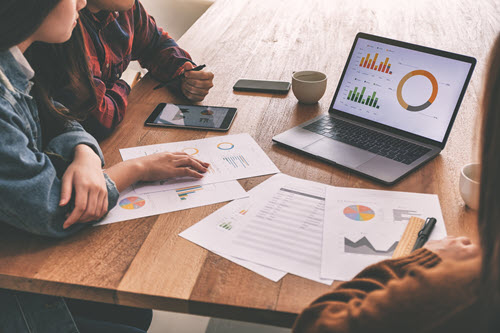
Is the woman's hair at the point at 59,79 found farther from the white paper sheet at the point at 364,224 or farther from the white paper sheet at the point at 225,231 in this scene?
the white paper sheet at the point at 364,224

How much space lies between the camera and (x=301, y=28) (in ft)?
6.17

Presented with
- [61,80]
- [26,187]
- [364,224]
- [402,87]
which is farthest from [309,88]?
[26,187]

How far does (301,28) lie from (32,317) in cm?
149

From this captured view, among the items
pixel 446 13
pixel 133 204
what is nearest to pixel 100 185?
pixel 133 204

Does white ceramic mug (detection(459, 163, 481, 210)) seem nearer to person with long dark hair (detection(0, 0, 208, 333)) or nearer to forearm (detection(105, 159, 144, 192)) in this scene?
person with long dark hair (detection(0, 0, 208, 333))

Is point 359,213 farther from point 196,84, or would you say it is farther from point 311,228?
point 196,84

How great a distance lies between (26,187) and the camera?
0.75 meters

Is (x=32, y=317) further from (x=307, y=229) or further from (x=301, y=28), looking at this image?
(x=301, y=28)

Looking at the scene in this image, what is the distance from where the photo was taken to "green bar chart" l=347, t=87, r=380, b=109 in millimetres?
1124

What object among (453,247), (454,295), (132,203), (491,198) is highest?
(491,198)

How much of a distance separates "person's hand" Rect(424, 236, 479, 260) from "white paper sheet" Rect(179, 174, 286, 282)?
253mm

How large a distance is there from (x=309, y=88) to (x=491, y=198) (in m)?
0.86

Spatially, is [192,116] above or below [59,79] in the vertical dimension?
below

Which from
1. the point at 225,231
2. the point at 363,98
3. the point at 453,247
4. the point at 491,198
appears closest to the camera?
the point at 491,198
